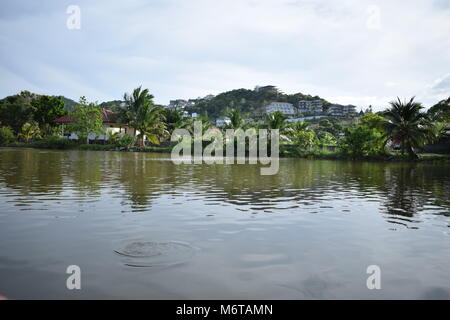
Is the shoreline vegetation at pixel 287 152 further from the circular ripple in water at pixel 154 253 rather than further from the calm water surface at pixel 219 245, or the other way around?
the circular ripple in water at pixel 154 253

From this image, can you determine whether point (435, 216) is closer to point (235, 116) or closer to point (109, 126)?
point (235, 116)

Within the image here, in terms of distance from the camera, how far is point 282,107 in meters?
128

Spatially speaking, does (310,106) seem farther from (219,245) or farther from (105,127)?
(219,245)

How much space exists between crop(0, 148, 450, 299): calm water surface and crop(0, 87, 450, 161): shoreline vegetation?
2532 cm

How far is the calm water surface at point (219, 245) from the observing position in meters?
3.71

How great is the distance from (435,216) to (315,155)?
96.7 ft

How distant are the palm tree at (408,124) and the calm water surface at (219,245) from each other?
2493 centimetres

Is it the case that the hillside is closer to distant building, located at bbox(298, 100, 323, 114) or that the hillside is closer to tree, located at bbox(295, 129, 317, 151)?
distant building, located at bbox(298, 100, 323, 114)

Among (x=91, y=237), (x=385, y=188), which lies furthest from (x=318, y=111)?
(x=91, y=237)

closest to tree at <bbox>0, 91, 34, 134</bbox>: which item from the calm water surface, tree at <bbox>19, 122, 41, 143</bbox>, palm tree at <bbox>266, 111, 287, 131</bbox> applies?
tree at <bbox>19, 122, 41, 143</bbox>

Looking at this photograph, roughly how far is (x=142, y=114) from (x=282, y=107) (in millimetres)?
89102

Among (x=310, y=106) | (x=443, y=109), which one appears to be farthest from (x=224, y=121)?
(x=310, y=106)

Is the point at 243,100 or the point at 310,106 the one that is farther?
the point at 310,106

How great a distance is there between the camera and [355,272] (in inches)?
166
